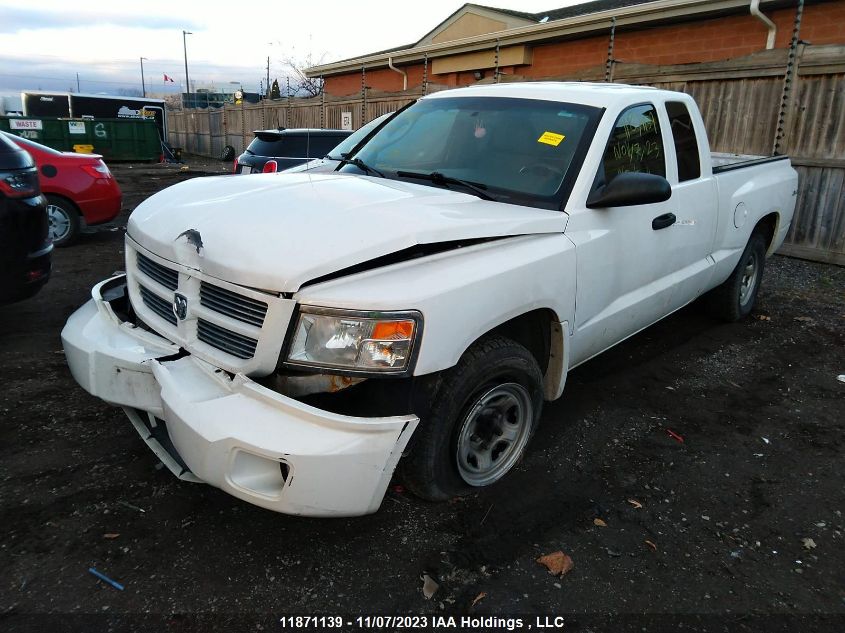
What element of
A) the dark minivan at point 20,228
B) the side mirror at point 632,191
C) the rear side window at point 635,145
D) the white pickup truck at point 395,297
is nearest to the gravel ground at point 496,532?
the white pickup truck at point 395,297

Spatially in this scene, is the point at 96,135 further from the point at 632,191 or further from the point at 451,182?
the point at 632,191

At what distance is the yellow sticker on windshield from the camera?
3320 mm

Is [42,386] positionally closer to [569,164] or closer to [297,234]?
[297,234]

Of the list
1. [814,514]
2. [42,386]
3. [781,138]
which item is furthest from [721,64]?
[42,386]

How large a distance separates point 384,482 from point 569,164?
75.2 inches

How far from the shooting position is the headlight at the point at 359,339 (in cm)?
221

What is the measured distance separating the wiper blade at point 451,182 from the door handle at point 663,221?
1109mm

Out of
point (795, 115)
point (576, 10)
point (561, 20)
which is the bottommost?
point (795, 115)

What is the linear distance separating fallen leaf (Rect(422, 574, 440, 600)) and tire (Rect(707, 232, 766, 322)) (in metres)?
4.04

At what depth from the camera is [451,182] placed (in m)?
3.29

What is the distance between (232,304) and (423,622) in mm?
1380

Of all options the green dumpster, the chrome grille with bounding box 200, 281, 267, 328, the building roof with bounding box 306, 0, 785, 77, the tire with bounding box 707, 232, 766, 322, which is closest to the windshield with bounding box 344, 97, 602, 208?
the chrome grille with bounding box 200, 281, 267, 328

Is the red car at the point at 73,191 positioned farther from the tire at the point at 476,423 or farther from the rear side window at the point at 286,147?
the tire at the point at 476,423

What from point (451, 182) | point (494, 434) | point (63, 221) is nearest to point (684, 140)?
point (451, 182)
